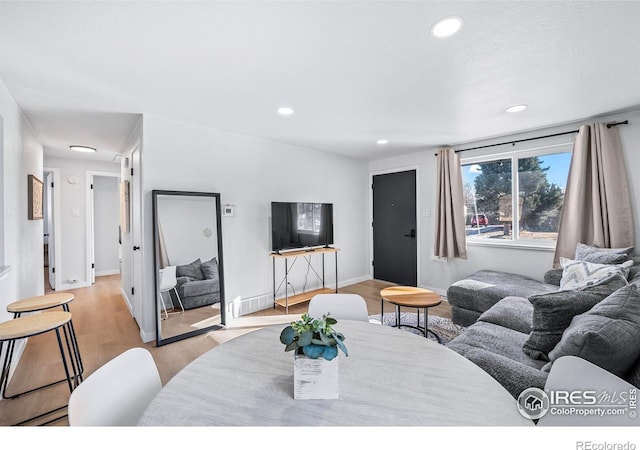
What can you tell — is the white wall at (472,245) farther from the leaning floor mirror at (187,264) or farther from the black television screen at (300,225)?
the leaning floor mirror at (187,264)

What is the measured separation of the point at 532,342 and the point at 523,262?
2.41 metres

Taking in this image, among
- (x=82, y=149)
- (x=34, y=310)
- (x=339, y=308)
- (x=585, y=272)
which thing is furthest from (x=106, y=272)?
(x=585, y=272)

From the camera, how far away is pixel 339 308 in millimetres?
1800

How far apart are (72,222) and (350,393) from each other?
619 cm

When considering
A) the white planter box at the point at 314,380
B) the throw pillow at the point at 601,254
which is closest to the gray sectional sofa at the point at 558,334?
the throw pillow at the point at 601,254

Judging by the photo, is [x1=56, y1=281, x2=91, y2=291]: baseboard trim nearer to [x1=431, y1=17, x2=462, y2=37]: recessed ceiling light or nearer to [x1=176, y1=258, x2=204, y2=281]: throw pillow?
[x1=176, y1=258, x2=204, y2=281]: throw pillow

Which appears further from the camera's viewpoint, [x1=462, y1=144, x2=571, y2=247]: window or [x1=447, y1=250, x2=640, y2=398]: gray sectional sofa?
[x1=462, y1=144, x2=571, y2=247]: window

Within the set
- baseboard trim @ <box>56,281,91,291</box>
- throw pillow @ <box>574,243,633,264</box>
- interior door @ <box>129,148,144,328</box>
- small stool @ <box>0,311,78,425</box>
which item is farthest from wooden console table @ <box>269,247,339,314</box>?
baseboard trim @ <box>56,281,91,291</box>

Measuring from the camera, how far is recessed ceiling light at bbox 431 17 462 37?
1.47 m

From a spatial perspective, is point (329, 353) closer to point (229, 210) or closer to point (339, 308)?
point (339, 308)

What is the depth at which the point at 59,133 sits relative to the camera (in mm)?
3438

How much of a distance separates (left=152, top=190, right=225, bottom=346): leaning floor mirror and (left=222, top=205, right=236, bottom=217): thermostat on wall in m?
0.15

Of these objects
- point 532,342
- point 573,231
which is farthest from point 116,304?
point 573,231
